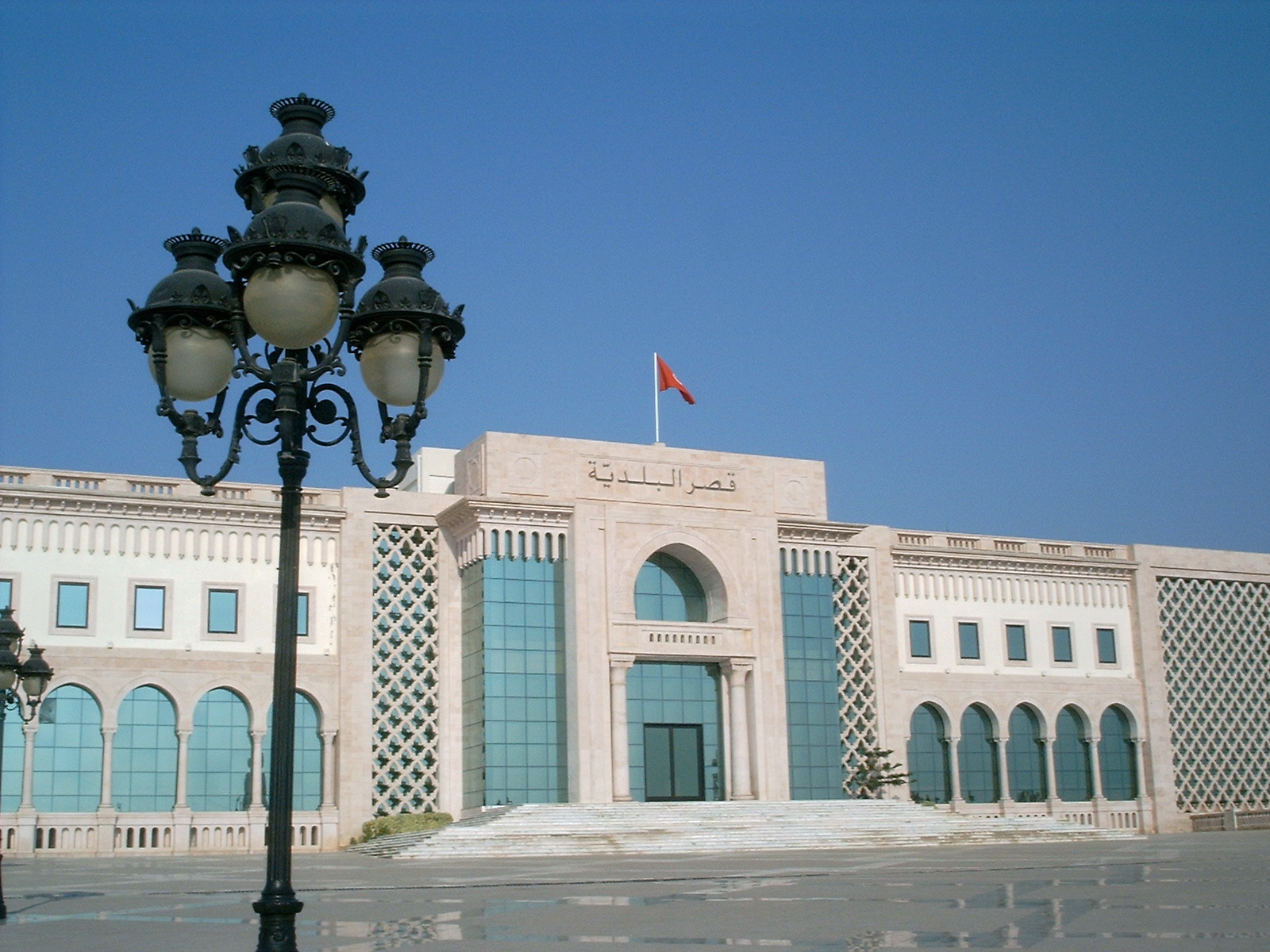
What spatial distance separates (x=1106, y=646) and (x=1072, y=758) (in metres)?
3.71

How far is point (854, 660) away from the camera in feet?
132

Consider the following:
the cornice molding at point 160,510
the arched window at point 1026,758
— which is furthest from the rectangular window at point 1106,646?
the cornice molding at point 160,510

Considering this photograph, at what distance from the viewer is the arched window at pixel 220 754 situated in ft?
110

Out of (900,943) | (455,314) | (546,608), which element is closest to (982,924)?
(900,943)

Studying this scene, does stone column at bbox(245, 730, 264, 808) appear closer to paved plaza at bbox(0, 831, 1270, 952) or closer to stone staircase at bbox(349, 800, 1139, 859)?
stone staircase at bbox(349, 800, 1139, 859)

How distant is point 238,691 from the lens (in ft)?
112

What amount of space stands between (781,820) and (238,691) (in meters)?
13.2

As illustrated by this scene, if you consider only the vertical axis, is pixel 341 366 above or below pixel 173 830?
above

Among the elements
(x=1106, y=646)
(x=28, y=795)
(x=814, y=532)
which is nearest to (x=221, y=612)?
(x=28, y=795)

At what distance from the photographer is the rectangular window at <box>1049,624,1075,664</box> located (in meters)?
43.8

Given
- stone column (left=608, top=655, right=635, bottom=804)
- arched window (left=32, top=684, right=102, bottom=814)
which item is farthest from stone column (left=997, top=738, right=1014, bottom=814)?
arched window (left=32, top=684, right=102, bottom=814)

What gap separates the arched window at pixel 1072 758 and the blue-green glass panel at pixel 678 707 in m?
12.0

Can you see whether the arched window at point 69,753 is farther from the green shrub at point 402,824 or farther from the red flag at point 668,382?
the red flag at point 668,382

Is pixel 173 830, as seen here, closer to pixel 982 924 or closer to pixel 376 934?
pixel 376 934
